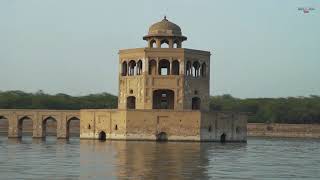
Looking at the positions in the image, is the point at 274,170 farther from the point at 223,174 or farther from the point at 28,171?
the point at 28,171

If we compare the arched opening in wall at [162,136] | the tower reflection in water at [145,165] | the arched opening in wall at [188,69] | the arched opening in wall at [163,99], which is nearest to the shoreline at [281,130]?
the arched opening in wall at [163,99]

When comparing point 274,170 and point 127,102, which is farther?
point 127,102

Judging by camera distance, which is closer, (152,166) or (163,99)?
(152,166)

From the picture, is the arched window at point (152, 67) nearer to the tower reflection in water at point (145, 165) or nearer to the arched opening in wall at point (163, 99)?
the arched opening in wall at point (163, 99)

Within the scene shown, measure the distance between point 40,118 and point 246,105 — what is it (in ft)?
114

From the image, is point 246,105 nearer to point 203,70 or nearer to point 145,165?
point 203,70

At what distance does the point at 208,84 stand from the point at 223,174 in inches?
1044

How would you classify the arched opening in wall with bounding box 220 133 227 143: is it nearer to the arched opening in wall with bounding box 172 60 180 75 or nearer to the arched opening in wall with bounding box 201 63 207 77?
the arched opening in wall with bounding box 201 63 207 77

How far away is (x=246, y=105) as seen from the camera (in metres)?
80.6

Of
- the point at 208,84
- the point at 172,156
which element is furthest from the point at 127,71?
the point at 172,156

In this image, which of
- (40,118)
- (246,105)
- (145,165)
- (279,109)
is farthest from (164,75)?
(246,105)

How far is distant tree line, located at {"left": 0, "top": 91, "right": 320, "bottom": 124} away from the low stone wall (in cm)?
651

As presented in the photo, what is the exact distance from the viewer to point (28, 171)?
20.9 meters

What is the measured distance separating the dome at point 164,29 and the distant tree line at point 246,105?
2652 centimetres
